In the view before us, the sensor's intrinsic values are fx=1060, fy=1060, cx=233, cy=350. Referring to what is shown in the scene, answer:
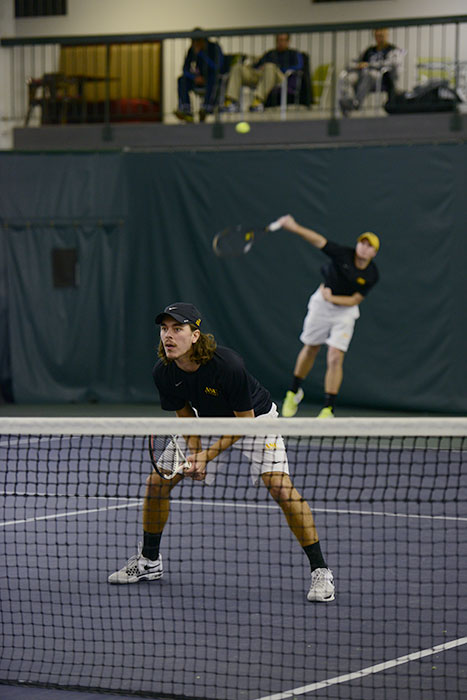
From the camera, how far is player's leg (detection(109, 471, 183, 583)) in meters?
4.88

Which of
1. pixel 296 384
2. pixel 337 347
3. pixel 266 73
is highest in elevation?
pixel 266 73

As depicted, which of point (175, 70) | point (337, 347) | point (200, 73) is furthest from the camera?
point (175, 70)

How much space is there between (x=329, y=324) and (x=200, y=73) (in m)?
4.91

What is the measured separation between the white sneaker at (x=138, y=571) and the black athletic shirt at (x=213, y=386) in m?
0.76

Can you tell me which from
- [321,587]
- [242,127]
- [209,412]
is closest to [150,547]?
[209,412]

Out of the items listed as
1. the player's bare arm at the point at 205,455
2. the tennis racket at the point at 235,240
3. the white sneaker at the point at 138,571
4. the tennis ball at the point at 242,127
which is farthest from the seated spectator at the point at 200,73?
the player's bare arm at the point at 205,455

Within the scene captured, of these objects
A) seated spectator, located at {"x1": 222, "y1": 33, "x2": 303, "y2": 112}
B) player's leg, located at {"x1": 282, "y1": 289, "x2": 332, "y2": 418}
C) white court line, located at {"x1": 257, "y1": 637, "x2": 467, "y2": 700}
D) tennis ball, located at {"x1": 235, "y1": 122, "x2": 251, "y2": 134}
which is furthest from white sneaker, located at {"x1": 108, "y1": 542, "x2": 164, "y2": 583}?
seated spectator, located at {"x1": 222, "y1": 33, "x2": 303, "y2": 112}

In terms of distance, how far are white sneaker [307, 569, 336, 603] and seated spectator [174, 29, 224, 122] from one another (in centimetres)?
953

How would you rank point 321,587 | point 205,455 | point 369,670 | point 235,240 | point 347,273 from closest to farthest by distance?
point 369,670 → point 205,455 → point 321,587 → point 347,273 → point 235,240

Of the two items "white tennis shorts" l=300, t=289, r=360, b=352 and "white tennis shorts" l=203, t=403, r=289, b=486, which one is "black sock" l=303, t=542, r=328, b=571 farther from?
"white tennis shorts" l=300, t=289, r=360, b=352

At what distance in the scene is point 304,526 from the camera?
4746 mm

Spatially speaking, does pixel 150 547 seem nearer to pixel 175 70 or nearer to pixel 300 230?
pixel 300 230

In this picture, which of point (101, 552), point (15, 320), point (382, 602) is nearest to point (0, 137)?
point (15, 320)

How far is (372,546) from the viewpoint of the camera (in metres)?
5.58
